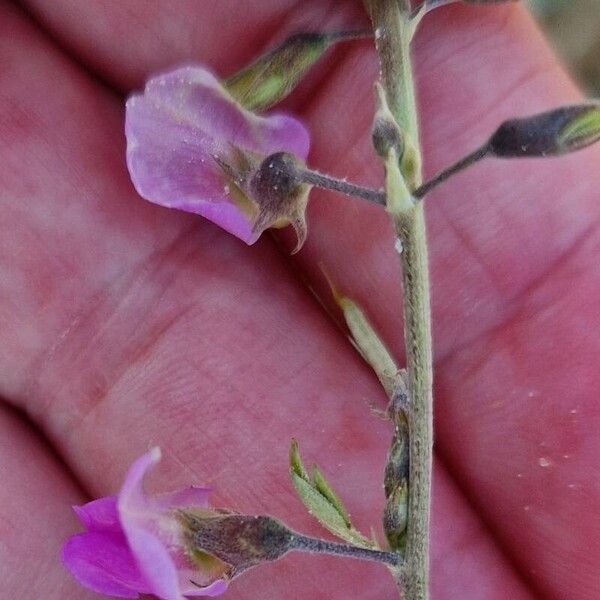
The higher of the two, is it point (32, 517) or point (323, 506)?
point (32, 517)

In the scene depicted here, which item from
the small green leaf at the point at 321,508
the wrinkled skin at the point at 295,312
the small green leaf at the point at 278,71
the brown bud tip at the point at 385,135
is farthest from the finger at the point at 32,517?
the brown bud tip at the point at 385,135

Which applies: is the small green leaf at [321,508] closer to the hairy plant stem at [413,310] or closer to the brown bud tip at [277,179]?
the hairy plant stem at [413,310]

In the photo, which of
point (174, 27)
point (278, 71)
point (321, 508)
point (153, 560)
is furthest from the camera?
point (174, 27)

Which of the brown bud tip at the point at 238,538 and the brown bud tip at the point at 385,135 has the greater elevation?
the brown bud tip at the point at 385,135

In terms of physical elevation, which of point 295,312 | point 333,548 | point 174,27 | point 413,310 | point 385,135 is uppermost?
point 174,27

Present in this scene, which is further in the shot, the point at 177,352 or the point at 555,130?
the point at 177,352

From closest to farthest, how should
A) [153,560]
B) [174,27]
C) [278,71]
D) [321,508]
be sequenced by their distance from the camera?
1. [153,560]
2. [321,508]
3. [278,71]
4. [174,27]

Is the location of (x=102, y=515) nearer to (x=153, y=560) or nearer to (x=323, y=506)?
(x=153, y=560)

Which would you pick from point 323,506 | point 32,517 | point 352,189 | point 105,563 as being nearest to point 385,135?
point 352,189
